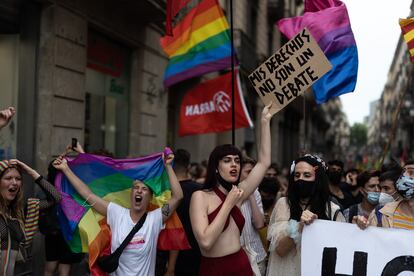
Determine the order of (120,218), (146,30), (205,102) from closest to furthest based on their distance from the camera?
(120,218)
(205,102)
(146,30)

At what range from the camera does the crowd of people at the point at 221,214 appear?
341 centimetres

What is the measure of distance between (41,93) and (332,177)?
3939 millimetres

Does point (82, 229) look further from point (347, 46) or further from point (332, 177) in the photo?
point (347, 46)

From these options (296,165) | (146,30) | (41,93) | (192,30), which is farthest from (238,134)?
(296,165)

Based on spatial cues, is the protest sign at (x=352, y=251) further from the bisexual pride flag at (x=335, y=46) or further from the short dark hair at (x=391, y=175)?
the bisexual pride flag at (x=335, y=46)

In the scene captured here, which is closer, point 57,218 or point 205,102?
point 57,218

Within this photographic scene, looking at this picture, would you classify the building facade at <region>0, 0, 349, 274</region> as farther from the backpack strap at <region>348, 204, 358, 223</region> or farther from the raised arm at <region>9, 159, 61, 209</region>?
the raised arm at <region>9, 159, 61, 209</region>

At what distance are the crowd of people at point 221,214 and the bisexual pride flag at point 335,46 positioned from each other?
1.46 m

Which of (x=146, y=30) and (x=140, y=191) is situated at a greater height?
(x=146, y=30)

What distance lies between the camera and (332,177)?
6.00m

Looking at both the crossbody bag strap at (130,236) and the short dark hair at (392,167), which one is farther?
the short dark hair at (392,167)

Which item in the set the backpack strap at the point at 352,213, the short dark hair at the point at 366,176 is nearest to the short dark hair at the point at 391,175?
the backpack strap at the point at 352,213

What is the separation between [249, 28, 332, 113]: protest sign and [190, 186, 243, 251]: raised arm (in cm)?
118

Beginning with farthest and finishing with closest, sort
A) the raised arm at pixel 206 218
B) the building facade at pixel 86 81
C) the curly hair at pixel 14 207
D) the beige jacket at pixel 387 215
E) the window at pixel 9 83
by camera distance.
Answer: the building facade at pixel 86 81
the window at pixel 9 83
the curly hair at pixel 14 207
the beige jacket at pixel 387 215
the raised arm at pixel 206 218
